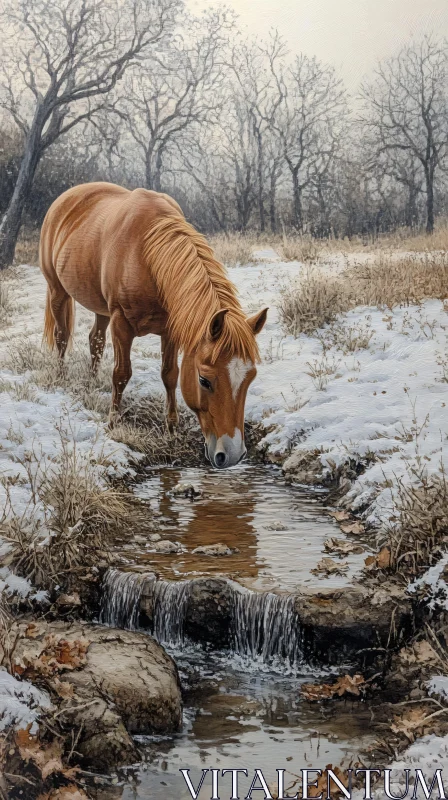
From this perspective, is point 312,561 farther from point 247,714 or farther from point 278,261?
point 278,261

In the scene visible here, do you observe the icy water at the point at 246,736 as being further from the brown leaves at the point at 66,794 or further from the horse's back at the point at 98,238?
the horse's back at the point at 98,238

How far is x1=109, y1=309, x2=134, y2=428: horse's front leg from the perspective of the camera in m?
6.04

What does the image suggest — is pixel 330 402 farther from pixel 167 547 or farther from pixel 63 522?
pixel 63 522

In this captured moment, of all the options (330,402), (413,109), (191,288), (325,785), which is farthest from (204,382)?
(413,109)

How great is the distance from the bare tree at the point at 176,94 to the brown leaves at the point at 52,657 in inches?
177

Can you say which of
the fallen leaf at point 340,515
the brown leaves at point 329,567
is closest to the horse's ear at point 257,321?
the fallen leaf at point 340,515

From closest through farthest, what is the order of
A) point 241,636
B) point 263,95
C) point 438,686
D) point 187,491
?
1. point 438,686
2. point 241,636
3. point 187,491
4. point 263,95

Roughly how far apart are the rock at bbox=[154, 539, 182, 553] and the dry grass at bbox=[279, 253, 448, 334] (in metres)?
3.70

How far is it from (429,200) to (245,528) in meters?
4.18

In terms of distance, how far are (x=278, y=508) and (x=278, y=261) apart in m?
5.26

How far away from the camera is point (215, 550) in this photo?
431cm

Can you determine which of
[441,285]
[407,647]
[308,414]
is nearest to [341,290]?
[441,285]

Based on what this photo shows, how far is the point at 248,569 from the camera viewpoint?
4066mm

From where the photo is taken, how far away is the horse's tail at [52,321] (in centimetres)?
715
